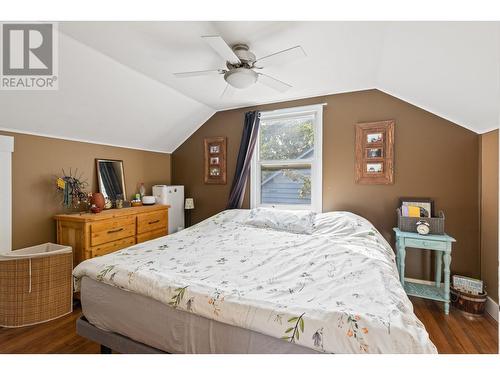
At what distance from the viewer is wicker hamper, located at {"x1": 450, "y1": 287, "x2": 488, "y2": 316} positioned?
6.97 feet

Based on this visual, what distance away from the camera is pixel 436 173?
2.54 m

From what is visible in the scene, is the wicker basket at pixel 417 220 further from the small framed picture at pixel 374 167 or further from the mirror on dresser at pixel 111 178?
the mirror on dresser at pixel 111 178

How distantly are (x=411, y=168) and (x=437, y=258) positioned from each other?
100 cm

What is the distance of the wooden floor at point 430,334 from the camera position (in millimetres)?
1712

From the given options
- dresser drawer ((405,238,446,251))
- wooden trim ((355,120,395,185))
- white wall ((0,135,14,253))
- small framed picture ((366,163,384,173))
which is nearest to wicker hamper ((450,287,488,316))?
dresser drawer ((405,238,446,251))

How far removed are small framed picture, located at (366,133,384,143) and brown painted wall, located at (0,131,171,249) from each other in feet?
11.0

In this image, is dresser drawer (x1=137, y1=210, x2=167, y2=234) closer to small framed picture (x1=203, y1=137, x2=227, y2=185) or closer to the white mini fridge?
the white mini fridge

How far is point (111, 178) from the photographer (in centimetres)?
310

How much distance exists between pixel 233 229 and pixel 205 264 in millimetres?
1037

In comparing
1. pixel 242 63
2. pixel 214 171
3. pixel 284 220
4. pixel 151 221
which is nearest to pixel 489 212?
pixel 284 220

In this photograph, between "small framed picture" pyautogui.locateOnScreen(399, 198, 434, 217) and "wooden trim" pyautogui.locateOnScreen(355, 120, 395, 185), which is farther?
"wooden trim" pyautogui.locateOnScreen(355, 120, 395, 185)

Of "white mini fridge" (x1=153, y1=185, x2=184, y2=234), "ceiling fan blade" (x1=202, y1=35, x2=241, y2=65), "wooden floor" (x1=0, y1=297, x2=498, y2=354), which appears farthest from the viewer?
"white mini fridge" (x1=153, y1=185, x2=184, y2=234)

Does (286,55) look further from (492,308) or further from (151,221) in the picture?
(492,308)

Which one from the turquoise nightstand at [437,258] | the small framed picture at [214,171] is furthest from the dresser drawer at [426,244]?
the small framed picture at [214,171]
